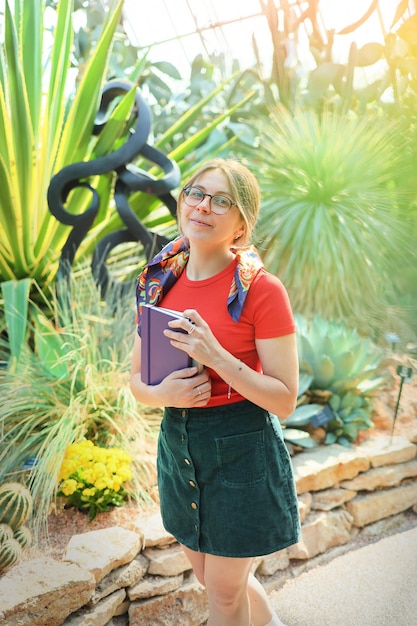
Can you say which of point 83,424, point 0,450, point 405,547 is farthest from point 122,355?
point 405,547

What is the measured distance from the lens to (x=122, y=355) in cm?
272

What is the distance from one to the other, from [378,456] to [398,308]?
0.69 m

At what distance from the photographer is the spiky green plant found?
2209mm

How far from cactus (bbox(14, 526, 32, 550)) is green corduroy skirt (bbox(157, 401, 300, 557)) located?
846 millimetres

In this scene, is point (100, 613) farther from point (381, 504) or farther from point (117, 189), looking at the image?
point (117, 189)

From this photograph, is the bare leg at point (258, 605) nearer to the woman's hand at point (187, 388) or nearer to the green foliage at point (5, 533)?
the woman's hand at point (187, 388)

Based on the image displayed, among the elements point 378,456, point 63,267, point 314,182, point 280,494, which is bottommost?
point 378,456

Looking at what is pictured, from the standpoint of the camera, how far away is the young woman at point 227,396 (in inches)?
50.3

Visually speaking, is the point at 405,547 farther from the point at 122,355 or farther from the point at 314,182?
the point at 314,182

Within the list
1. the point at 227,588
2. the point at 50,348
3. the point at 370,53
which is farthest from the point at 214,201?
the point at 370,53

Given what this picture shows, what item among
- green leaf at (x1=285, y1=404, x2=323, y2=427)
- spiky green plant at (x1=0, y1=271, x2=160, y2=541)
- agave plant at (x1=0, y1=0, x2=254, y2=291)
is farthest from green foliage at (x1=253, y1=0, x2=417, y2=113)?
spiky green plant at (x1=0, y1=271, x2=160, y2=541)

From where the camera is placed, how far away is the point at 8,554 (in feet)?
6.40

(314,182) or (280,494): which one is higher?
(314,182)

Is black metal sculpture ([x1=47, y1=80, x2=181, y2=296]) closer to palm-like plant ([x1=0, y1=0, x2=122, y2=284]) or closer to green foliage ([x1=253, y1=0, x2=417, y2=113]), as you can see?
palm-like plant ([x1=0, y1=0, x2=122, y2=284])
